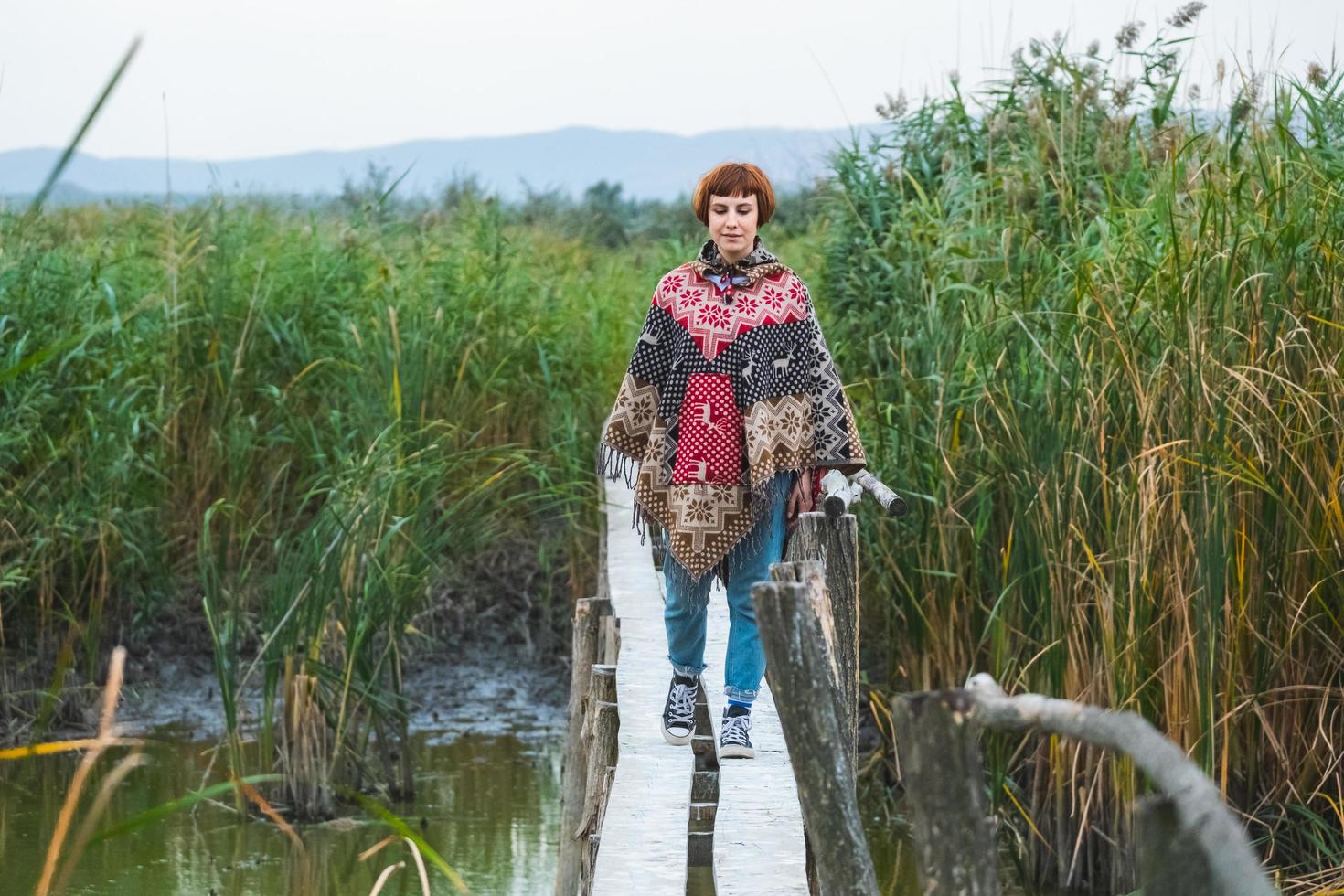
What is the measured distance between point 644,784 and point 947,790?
223 cm

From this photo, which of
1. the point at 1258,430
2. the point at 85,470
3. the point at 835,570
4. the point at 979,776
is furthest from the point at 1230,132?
the point at 85,470

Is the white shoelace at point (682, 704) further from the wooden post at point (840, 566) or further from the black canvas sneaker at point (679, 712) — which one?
the wooden post at point (840, 566)

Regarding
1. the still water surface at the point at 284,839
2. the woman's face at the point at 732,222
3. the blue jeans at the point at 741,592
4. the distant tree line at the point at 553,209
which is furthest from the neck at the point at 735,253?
the distant tree line at the point at 553,209

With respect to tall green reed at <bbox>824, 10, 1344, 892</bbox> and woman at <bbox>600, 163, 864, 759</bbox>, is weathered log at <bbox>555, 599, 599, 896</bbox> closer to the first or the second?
woman at <bbox>600, 163, 864, 759</bbox>

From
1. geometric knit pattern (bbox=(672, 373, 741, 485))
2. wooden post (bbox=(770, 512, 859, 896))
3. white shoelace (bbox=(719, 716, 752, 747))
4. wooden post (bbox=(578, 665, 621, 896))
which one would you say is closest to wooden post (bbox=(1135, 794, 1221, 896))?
wooden post (bbox=(770, 512, 859, 896))

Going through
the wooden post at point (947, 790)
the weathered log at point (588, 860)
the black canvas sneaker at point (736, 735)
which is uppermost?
the wooden post at point (947, 790)

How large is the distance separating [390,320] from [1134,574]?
3.97m

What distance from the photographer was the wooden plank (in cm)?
328

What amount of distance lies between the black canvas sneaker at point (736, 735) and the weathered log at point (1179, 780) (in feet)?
7.82

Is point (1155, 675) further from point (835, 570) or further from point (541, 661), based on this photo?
point (541, 661)

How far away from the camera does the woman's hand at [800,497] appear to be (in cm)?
386

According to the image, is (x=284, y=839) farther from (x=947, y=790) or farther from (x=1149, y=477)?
(x=947, y=790)

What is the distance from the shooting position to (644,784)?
378cm

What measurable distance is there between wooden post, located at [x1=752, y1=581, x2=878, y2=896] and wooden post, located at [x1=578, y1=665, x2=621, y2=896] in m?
1.42
